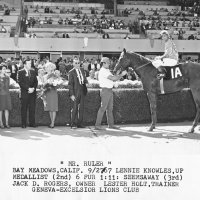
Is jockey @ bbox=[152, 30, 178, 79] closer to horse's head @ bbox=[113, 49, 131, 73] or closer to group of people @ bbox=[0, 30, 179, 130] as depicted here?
group of people @ bbox=[0, 30, 179, 130]

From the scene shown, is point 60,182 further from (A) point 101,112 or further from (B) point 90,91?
(B) point 90,91

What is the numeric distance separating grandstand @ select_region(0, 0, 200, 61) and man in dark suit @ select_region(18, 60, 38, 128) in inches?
799

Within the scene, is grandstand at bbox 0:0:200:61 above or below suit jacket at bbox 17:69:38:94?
above

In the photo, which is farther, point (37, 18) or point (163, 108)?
point (37, 18)

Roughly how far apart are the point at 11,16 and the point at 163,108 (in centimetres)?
2624

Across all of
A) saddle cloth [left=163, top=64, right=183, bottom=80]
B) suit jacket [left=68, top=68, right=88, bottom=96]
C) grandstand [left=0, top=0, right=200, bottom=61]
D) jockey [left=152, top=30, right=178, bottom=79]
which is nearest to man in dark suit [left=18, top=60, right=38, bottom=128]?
suit jacket [left=68, top=68, right=88, bottom=96]

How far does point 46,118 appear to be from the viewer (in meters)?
10.3

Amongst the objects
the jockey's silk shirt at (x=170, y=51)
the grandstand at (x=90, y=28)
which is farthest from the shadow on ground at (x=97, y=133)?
the grandstand at (x=90, y=28)

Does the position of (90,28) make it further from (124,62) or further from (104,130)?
(104,130)

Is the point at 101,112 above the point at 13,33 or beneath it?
beneath

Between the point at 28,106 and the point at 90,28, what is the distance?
24.3 metres

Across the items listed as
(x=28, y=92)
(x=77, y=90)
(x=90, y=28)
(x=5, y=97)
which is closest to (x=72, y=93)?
(x=77, y=90)

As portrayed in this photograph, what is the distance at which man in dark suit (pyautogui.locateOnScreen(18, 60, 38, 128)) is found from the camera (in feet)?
32.2

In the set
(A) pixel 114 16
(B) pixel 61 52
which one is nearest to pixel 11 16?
(B) pixel 61 52
